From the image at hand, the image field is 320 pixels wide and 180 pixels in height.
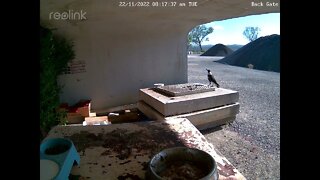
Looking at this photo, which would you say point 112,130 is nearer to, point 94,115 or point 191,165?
point 191,165

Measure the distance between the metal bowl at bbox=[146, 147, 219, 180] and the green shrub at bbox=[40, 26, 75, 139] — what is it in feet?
3.73

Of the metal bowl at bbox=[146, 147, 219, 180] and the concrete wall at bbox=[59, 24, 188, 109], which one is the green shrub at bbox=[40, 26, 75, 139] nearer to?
the concrete wall at bbox=[59, 24, 188, 109]

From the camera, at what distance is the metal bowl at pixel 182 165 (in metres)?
0.56

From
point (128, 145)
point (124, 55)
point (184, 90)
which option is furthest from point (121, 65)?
point (128, 145)

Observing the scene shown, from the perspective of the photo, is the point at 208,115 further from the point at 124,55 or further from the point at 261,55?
the point at 261,55

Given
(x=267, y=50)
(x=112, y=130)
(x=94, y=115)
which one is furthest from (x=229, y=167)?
(x=267, y=50)

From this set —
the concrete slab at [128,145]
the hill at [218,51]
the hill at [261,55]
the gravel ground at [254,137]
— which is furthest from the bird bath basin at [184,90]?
the hill at [218,51]

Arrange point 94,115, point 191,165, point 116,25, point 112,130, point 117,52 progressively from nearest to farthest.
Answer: point 191,165, point 112,130, point 94,115, point 116,25, point 117,52

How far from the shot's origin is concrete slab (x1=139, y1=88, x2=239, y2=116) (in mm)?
1987

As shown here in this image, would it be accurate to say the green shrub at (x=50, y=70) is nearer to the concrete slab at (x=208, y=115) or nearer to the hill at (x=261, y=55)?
the concrete slab at (x=208, y=115)

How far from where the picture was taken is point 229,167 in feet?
2.21

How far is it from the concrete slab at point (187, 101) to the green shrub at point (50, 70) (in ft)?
2.68

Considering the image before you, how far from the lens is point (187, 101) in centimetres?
205
